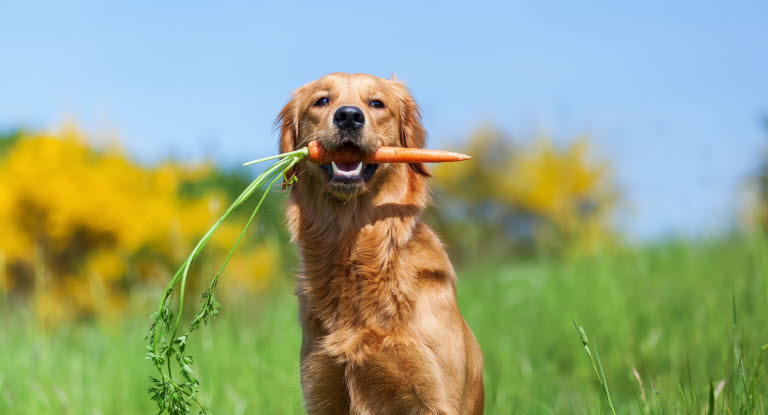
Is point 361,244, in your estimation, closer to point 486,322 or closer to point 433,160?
point 433,160

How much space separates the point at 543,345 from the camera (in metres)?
5.88

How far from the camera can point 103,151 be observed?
16.1 m

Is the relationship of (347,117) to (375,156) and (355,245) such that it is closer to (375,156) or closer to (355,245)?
(375,156)

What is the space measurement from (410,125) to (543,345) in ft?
9.73

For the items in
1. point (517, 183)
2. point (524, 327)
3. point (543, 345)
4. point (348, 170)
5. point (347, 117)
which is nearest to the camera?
point (347, 117)

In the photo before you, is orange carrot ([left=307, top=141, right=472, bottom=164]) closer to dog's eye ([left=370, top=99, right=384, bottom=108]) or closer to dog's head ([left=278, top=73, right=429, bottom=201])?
dog's head ([left=278, top=73, right=429, bottom=201])

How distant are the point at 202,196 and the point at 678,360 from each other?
1265cm

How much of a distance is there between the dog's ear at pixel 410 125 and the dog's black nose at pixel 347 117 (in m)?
0.59

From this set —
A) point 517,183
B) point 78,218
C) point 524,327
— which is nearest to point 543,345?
point 524,327

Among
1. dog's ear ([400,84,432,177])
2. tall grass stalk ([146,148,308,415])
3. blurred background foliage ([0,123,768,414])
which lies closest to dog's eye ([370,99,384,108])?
dog's ear ([400,84,432,177])

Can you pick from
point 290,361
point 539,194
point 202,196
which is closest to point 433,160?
point 290,361

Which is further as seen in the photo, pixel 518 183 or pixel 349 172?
pixel 518 183

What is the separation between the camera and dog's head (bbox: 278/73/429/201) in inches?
127

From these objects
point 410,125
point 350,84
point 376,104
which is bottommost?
point 410,125
